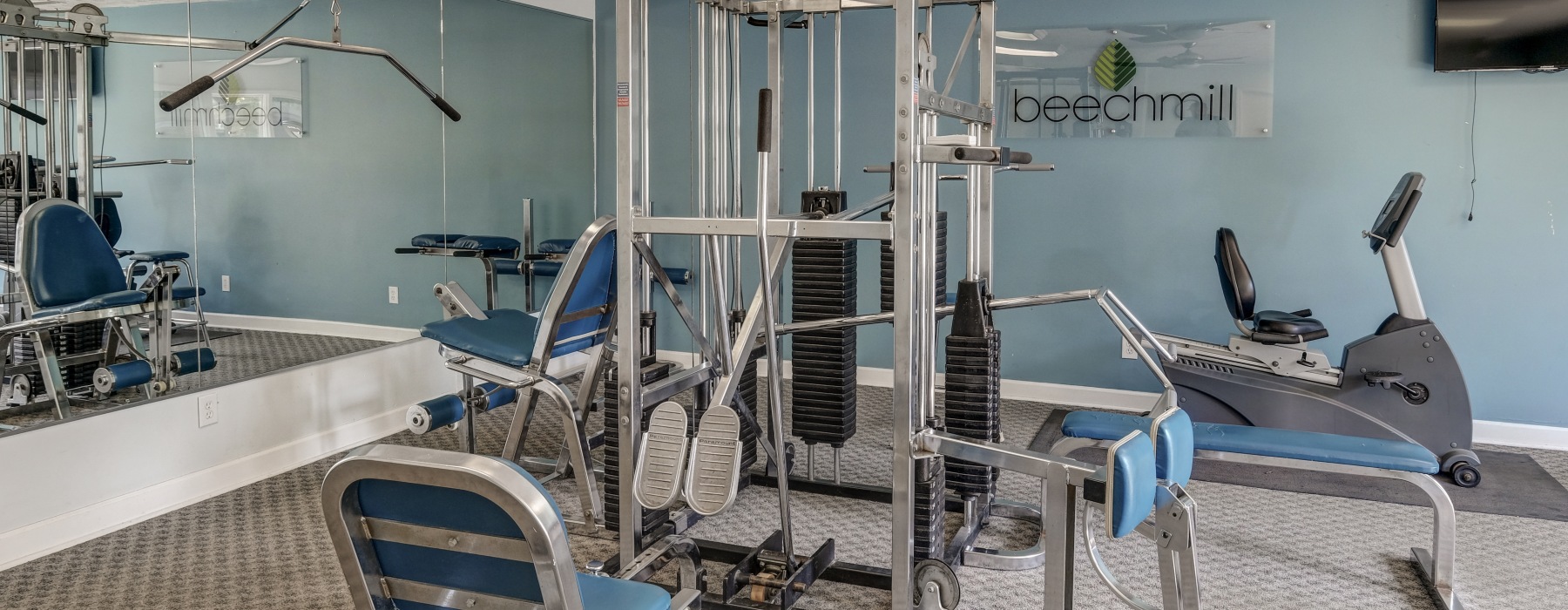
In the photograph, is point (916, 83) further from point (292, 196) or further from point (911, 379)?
point (292, 196)

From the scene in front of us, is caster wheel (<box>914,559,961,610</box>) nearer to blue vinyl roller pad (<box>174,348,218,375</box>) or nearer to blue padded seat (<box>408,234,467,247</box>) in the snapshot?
blue vinyl roller pad (<box>174,348,218,375</box>)

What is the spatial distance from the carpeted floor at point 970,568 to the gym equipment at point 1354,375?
514mm

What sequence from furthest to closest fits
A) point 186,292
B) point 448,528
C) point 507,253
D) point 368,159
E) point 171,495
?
point 507,253 < point 368,159 < point 186,292 < point 171,495 < point 448,528

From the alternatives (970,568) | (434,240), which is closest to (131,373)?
(434,240)

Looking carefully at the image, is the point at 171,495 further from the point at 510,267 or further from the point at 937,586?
the point at 937,586

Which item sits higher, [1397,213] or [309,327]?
[1397,213]

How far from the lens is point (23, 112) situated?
3.31 m

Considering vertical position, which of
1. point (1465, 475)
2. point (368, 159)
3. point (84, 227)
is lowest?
point (1465, 475)

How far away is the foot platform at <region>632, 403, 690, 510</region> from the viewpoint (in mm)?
2637

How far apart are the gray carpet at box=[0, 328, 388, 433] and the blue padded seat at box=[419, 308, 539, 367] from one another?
0.88 metres

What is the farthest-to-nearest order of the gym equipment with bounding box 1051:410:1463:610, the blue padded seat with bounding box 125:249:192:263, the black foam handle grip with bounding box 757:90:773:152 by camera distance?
the blue padded seat with bounding box 125:249:192:263
the gym equipment with bounding box 1051:410:1463:610
the black foam handle grip with bounding box 757:90:773:152

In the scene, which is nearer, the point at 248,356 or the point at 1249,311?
the point at 248,356

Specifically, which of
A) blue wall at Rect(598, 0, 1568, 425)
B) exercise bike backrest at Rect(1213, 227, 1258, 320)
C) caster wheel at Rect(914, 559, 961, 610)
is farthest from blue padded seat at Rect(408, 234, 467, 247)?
exercise bike backrest at Rect(1213, 227, 1258, 320)

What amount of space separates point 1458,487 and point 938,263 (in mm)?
2265
